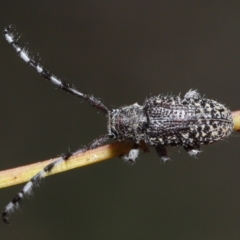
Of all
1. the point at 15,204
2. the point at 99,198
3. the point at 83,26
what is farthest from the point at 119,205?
the point at 15,204

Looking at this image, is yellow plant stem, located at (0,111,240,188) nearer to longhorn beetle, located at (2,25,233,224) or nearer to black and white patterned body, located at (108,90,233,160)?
longhorn beetle, located at (2,25,233,224)

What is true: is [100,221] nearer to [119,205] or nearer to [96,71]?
[119,205]

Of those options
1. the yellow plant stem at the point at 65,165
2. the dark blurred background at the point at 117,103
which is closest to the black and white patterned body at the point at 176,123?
the yellow plant stem at the point at 65,165

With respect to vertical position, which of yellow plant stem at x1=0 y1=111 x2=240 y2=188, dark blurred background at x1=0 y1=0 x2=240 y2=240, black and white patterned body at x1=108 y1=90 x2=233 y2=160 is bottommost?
yellow plant stem at x1=0 y1=111 x2=240 y2=188

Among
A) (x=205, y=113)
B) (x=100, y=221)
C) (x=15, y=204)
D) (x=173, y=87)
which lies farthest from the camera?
(x=173, y=87)

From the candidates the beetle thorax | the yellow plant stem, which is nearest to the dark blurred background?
the beetle thorax

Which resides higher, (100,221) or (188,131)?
(100,221)
